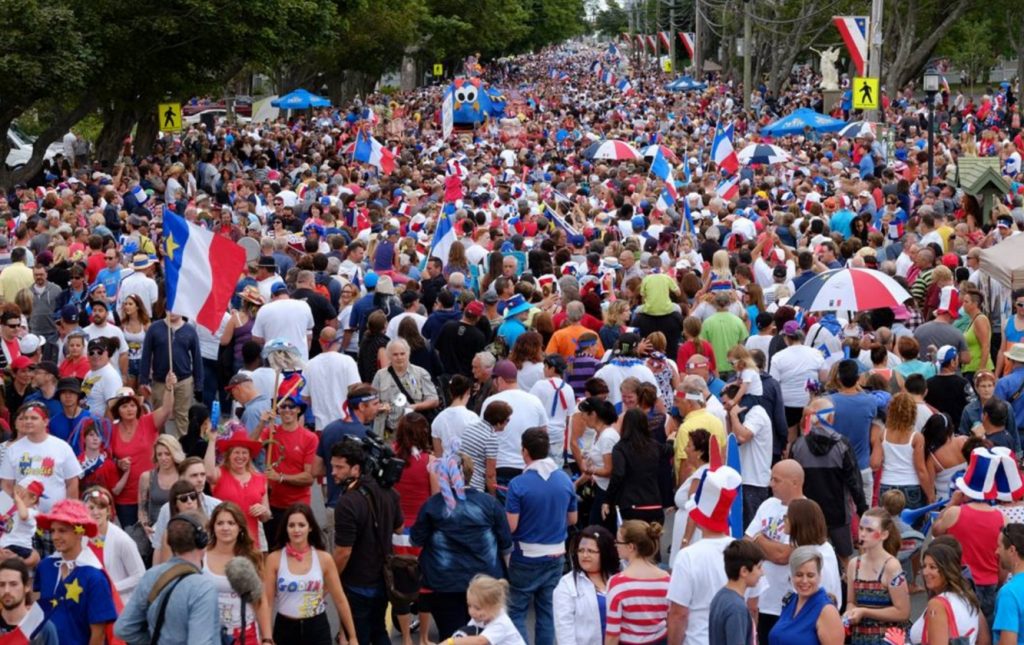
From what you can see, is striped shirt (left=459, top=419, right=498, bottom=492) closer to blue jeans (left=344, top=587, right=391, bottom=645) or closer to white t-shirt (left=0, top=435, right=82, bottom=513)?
blue jeans (left=344, top=587, right=391, bottom=645)

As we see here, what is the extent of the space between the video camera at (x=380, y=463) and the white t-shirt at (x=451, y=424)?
1.51 meters

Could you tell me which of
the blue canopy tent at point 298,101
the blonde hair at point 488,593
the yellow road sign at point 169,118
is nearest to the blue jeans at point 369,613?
the blonde hair at point 488,593

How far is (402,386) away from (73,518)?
13.8ft

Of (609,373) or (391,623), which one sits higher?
(609,373)

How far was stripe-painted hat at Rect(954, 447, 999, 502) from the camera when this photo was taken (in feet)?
29.2

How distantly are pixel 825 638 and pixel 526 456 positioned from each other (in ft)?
7.86

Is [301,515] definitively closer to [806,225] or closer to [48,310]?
[48,310]

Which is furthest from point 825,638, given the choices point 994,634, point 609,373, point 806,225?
point 806,225

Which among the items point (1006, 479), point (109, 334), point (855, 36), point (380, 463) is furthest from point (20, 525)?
point (855, 36)

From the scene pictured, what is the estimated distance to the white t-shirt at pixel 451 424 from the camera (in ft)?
34.5

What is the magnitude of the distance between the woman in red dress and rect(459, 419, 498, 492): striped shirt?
1.47 metres

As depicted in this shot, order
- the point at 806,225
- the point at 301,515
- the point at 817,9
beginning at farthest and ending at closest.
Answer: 1. the point at 817,9
2. the point at 806,225
3. the point at 301,515

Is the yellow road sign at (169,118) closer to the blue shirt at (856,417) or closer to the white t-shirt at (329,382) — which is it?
the white t-shirt at (329,382)

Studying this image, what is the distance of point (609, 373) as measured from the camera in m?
11.7
